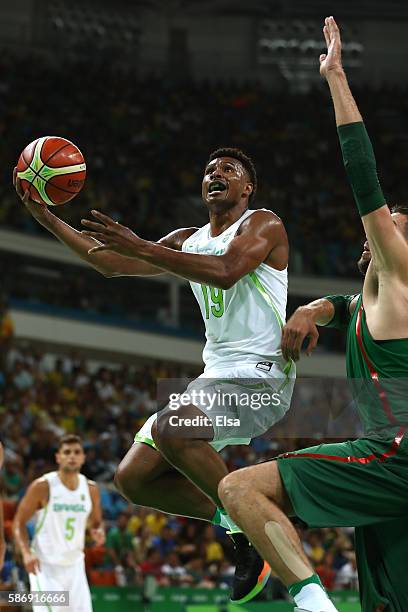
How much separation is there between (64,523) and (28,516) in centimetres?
43

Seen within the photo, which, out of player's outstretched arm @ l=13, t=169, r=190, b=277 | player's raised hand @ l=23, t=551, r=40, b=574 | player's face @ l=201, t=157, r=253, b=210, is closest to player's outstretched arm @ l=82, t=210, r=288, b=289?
player's face @ l=201, t=157, r=253, b=210

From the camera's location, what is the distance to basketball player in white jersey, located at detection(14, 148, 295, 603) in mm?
5305

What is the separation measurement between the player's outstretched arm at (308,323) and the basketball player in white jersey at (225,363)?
0.47 m

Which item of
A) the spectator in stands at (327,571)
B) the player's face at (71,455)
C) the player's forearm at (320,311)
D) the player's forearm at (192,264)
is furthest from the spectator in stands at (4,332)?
the player's forearm at (320,311)

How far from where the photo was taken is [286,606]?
1095 centimetres

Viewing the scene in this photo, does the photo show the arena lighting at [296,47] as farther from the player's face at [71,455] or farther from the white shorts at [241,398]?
the white shorts at [241,398]

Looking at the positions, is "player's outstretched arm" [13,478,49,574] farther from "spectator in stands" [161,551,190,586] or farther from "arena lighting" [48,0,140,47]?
"arena lighting" [48,0,140,47]

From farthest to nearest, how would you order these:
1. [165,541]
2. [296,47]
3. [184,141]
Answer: [296,47], [184,141], [165,541]

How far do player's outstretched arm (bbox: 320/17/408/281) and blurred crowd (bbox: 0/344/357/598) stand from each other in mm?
6176

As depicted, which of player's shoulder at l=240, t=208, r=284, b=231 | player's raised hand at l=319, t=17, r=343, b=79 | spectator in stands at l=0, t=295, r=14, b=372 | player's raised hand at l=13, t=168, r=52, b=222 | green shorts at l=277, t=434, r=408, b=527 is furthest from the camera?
spectator in stands at l=0, t=295, r=14, b=372

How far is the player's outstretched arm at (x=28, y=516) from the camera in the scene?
9.07 meters

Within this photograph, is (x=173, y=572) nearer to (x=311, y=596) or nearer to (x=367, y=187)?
(x=311, y=596)

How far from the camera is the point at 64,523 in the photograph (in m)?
9.86

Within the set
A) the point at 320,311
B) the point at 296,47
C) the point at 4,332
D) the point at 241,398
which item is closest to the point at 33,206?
the point at 241,398
